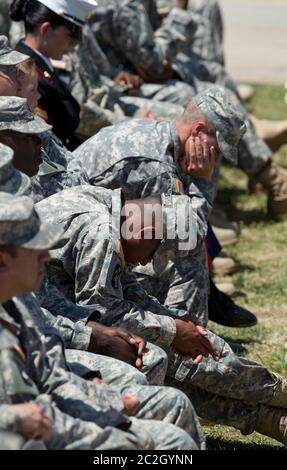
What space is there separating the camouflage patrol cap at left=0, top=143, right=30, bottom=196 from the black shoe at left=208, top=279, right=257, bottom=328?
10.2ft

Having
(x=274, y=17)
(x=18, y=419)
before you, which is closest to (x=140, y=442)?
(x=18, y=419)

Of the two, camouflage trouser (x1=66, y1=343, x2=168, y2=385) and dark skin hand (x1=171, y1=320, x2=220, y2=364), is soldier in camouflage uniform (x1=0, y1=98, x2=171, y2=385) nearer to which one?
camouflage trouser (x1=66, y1=343, x2=168, y2=385)

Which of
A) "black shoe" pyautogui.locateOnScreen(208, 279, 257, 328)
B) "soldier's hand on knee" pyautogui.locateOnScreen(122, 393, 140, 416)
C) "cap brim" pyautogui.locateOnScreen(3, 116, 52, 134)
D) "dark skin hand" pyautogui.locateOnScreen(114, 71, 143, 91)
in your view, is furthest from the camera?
"dark skin hand" pyautogui.locateOnScreen(114, 71, 143, 91)

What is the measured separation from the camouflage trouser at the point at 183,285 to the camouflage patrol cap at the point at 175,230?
3.19 feet

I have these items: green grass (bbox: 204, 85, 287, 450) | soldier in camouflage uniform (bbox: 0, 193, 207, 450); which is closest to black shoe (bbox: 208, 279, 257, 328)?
green grass (bbox: 204, 85, 287, 450)

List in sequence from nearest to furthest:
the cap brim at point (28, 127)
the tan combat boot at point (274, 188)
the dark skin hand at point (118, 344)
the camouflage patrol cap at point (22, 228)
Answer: the camouflage patrol cap at point (22, 228)
the dark skin hand at point (118, 344)
the cap brim at point (28, 127)
the tan combat boot at point (274, 188)

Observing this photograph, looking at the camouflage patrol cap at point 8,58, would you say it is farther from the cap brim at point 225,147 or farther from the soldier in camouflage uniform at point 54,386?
the soldier in camouflage uniform at point 54,386

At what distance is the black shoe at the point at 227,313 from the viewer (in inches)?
297

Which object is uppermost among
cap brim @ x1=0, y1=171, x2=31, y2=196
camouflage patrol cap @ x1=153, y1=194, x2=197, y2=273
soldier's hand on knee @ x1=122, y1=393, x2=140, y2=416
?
cap brim @ x1=0, y1=171, x2=31, y2=196

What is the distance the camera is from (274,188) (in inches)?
416

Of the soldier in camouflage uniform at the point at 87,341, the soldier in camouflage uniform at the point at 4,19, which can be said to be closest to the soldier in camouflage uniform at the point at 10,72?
the soldier in camouflage uniform at the point at 87,341

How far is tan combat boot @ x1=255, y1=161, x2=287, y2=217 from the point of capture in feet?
34.6

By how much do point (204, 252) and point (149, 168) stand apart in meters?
0.61

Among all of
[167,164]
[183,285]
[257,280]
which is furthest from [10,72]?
[257,280]
